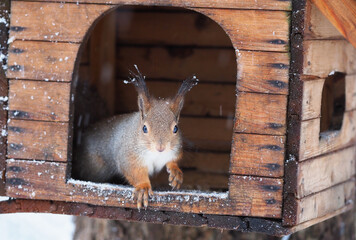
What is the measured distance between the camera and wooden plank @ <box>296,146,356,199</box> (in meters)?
3.15

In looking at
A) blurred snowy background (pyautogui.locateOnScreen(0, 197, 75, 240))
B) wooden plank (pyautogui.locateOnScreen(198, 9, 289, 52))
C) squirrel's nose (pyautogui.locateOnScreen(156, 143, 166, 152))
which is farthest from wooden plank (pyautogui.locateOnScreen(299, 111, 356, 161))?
blurred snowy background (pyautogui.locateOnScreen(0, 197, 75, 240))

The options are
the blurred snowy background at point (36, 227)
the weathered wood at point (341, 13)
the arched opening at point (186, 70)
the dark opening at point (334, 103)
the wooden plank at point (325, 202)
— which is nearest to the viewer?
the weathered wood at point (341, 13)

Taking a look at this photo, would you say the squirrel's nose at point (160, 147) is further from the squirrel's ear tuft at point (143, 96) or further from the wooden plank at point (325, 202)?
the wooden plank at point (325, 202)

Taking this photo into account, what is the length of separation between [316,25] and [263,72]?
345 millimetres

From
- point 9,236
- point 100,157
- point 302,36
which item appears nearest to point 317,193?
point 302,36

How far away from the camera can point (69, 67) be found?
10.5 feet

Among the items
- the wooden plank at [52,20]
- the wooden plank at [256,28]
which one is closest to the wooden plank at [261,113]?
the wooden plank at [256,28]

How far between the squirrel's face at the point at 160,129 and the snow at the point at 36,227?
2.48 metres

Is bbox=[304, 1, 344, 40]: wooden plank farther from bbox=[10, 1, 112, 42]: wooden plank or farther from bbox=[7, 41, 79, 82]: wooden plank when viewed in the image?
bbox=[7, 41, 79, 82]: wooden plank

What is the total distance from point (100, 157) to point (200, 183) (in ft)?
3.19

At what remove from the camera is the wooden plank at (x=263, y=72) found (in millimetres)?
3027

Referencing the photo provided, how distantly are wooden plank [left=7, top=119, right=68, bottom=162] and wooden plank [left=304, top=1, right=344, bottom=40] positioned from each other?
128 centimetres

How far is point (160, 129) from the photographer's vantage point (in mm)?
3238

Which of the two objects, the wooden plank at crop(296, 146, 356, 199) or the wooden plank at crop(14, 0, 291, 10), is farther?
the wooden plank at crop(296, 146, 356, 199)
